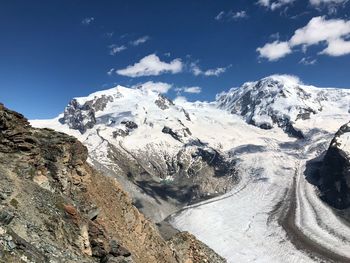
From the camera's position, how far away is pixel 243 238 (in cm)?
12219

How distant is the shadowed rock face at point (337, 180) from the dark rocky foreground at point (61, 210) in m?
129

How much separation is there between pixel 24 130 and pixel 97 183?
23.5 ft

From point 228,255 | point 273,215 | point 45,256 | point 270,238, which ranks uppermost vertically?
point 273,215

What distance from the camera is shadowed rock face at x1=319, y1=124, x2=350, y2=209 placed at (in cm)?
16501

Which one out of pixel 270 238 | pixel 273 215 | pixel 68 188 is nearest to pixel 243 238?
pixel 270 238

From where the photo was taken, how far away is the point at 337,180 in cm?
18238

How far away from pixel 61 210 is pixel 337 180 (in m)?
167

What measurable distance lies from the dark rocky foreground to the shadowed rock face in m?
129

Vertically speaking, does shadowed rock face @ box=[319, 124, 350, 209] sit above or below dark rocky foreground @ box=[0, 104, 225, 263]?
above

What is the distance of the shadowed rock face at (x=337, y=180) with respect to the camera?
541ft

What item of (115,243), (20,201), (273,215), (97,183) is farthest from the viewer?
(273,215)

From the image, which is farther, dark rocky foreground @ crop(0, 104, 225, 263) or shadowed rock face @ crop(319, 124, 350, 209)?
shadowed rock face @ crop(319, 124, 350, 209)

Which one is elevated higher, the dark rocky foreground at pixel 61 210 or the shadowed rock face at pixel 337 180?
the shadowed rock face at pixel 337 180

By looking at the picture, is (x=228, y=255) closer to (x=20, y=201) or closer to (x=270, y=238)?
(x=270, y=238)
